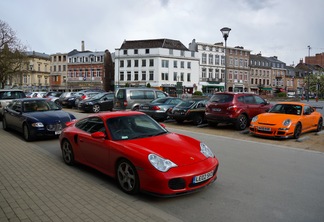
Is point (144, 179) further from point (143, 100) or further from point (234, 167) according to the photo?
point (143, 100)

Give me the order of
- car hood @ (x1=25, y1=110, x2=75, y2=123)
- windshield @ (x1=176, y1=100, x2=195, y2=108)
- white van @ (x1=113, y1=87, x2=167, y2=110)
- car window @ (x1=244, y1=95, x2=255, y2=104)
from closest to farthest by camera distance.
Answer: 1. car hood @ (x1=25, y1=110, x2=75, y2=123)
2. car window @ (x1=244, y1=95, x2=255, y2=104)
3. windshield @ (x1=176, y1=100, x2=195, y2=108)
4. white van @ (x1=113, y1=87, x2=167, y2=110)

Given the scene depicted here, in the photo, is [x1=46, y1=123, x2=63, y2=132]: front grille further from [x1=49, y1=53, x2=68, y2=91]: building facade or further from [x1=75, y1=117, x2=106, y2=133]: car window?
[x1=49, y1=53, x2=68, y2=91]: building facade

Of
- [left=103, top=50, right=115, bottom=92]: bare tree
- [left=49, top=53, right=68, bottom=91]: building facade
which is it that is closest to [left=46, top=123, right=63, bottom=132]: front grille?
[left=103, top=50, right=115, bottom=92]: bare tree

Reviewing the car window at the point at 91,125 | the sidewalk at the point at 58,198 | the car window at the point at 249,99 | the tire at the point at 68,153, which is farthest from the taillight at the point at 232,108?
the sidewalk at the point at 58,198

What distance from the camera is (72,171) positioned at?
646 cm

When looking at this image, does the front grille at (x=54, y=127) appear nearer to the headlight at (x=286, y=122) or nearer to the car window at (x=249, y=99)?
the headlight at (x=286, y=122)

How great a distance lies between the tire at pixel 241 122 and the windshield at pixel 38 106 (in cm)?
737

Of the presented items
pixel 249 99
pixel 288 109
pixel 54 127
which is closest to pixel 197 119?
pixel 249 99

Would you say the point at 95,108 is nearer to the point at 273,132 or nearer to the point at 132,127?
the point at 273,132

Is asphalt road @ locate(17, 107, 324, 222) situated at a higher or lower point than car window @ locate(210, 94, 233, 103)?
lower

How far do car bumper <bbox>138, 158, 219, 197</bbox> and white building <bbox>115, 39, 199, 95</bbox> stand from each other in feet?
206

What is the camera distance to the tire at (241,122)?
1282 cm

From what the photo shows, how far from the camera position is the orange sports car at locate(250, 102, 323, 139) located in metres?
10.5

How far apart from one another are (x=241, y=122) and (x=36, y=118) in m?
8.19
